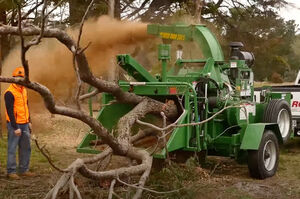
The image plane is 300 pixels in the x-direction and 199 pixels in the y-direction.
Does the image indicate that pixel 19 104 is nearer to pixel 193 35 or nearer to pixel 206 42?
pixel 193 35

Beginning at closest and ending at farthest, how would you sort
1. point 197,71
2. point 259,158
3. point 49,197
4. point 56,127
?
point 49,197 → point 259,158 → point 197,71 → point 56,127

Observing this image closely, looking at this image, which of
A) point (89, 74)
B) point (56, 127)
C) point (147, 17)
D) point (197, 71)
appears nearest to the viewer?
point (89, 74)

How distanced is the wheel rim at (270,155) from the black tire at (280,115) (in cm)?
55

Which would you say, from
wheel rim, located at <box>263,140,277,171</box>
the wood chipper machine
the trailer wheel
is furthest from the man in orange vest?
wheel rim, located at <box>263,140,277,171</box>

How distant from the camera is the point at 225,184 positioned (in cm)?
761

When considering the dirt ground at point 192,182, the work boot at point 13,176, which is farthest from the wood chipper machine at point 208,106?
the work boot at point 13,176

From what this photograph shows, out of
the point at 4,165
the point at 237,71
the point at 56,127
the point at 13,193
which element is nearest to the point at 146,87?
the point at 237,71

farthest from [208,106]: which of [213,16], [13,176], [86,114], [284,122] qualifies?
[213,16]

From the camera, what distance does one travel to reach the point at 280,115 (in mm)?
9438

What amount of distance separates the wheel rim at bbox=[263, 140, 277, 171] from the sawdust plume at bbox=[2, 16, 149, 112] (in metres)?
3.10

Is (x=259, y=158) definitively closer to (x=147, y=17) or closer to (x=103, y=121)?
(x=103, y=121)

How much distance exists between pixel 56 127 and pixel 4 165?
556cm

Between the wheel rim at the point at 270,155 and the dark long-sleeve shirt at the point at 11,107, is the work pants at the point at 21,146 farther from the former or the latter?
the wheel rim at the point at 270,155

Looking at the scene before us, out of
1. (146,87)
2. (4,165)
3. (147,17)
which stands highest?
(147,17)
